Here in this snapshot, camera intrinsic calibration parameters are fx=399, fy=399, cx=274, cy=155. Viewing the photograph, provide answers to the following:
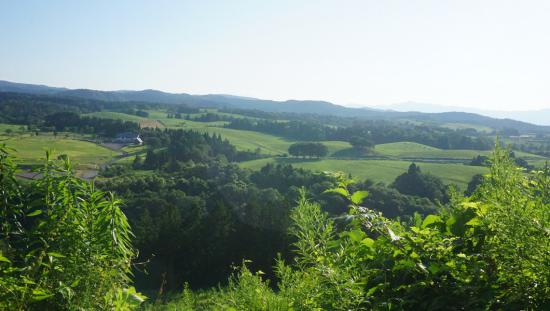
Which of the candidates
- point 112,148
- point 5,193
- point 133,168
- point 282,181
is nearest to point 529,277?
point 5,193

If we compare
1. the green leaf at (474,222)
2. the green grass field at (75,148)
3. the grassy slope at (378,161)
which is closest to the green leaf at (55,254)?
the green leaf at (474,222)

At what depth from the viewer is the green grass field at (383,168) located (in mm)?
79244

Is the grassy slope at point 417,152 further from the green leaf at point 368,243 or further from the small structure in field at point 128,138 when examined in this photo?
the green leaf at point 368,243

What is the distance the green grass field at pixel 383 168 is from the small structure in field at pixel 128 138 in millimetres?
35835

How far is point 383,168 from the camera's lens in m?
90.5

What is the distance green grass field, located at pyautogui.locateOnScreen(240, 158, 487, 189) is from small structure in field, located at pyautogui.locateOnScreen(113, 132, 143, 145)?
3583 centimetres

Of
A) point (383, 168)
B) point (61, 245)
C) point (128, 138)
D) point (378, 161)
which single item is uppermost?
point (61, 245)

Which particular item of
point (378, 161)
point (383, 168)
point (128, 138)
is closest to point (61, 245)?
point (383, 168)

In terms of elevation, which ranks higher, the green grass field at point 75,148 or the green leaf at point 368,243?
the green leaf at point 368,243

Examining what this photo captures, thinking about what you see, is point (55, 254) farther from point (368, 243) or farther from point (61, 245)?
point (368, 243)

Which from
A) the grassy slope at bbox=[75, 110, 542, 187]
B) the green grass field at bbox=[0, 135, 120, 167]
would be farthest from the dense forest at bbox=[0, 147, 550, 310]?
the green grass field at bbox=[0, 135, 120, 167]

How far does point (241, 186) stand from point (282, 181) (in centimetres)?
991

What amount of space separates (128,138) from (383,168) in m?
74.1

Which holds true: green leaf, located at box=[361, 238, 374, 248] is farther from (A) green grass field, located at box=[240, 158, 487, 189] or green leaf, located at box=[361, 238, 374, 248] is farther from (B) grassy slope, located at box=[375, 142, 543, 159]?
(B) grassy slope, located at box=[375, 142, 543, 159]
